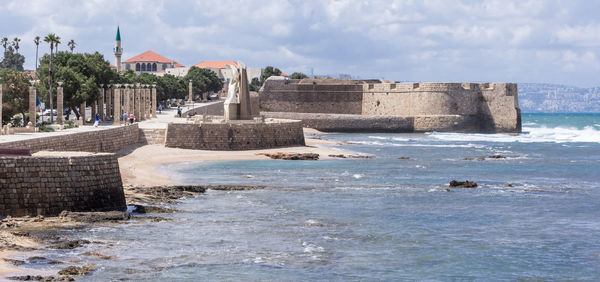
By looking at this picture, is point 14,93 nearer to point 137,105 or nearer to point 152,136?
point 137,105

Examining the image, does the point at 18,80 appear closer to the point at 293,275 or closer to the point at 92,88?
the point at 92,88

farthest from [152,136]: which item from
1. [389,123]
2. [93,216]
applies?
[389,123]

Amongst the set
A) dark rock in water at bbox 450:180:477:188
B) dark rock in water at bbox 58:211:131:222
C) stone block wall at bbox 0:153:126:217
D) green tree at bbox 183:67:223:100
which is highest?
green tree at bbox 183:67:223:100

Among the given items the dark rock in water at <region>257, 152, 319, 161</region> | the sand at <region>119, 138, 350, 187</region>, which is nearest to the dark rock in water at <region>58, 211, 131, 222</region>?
the sand at <region>119, 138, 350, 187</region>

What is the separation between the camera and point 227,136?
147ft

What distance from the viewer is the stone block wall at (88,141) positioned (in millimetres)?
28734

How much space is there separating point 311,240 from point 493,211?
300 inches

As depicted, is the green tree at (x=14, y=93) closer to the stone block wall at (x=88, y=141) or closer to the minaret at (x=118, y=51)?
the stone block wall at (x=88, y=141)

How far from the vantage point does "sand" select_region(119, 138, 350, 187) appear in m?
30.6

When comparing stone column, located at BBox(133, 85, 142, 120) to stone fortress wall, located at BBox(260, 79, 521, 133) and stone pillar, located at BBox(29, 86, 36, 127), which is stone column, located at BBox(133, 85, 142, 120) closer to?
stone pillar, located at BBox(29, 86, 36, 127)

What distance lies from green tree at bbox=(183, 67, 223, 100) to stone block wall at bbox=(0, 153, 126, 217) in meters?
93.1

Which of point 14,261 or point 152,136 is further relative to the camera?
point 152,136

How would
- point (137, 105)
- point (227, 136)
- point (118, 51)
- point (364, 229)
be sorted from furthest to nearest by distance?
point (118, 51) < point (137, 105) < point (227, 136) < point (364, 229)

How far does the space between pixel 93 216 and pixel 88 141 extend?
49.0 feet
